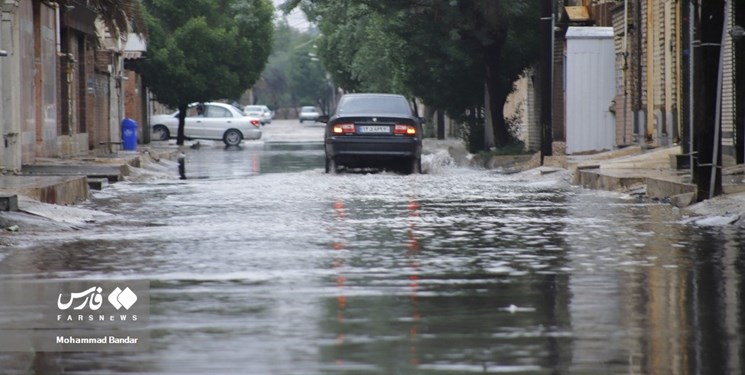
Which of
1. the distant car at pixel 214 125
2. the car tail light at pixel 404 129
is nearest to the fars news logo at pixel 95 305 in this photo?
the car tail light at pixel 404 129

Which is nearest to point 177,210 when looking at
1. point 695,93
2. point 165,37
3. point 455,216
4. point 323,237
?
point 455,216

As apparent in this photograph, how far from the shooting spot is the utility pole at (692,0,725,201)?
17.2 meters

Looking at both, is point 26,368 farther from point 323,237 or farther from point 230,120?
point 230,120

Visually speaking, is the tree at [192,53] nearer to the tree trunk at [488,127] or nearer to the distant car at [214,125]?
the distant car at [214,125]

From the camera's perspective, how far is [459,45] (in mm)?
40844

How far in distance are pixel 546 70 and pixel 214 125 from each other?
30.4 metres

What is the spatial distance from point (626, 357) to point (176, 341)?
2129 millimetres

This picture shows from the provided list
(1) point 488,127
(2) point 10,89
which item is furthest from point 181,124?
(2) point 10,89

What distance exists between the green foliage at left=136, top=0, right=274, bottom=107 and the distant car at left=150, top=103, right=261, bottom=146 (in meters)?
0.87

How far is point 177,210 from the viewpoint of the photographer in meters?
18.0

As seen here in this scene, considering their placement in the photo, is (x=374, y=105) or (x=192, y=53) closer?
(x=374, y=105)

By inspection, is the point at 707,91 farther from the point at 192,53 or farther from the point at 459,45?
the point at 192,53

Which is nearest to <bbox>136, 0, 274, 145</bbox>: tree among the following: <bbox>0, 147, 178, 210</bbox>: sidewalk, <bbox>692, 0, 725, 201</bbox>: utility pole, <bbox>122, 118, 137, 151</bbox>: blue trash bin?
<bbox>122, 118, 137, 151</bbox>: blue trash bin

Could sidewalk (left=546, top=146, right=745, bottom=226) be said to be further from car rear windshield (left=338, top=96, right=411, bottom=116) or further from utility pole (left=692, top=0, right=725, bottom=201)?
car rear windshield (left=338, top=96, right=411, bottom=116)
